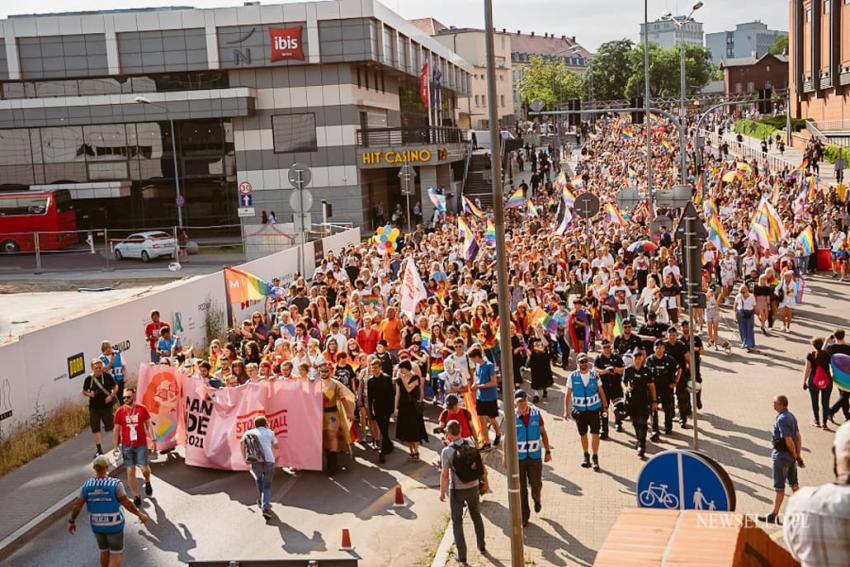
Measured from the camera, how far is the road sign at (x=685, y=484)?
7.39m

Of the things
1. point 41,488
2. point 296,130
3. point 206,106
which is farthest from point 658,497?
point 206,106

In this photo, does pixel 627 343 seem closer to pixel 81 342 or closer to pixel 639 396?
pixel 639 396

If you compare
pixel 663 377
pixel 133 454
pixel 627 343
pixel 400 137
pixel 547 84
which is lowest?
pixel 133 454

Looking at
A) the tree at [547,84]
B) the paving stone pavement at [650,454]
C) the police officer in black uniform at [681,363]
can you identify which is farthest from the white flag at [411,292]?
the tree at [547,84]

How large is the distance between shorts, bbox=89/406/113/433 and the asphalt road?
131cm

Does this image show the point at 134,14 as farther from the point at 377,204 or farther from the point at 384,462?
the point at 384,462

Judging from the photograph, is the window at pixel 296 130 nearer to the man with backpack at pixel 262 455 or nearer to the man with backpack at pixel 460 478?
the man with backpack at pixel 262 455

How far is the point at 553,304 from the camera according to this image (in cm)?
1936

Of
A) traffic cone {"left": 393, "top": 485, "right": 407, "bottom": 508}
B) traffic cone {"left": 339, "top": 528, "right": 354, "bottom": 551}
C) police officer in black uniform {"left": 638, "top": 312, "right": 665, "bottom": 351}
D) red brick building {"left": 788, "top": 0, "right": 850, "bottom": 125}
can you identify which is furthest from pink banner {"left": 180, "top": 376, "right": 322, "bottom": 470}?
red brick building {"left": 788, "top": 0, "right": 850, "bottom": 125}

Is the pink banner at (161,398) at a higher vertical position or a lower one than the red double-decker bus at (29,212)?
lower

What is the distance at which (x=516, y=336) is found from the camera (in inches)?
696

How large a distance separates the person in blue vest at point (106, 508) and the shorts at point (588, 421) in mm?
6135

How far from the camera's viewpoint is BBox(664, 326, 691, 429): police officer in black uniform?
1493 cm

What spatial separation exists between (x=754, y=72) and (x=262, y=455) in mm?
127633
